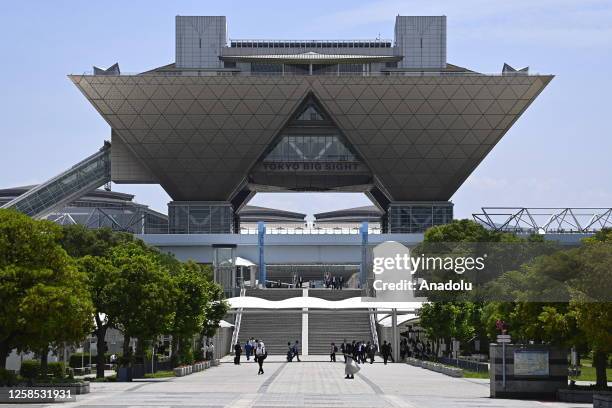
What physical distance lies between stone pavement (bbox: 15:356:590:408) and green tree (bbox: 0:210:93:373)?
2295 mm

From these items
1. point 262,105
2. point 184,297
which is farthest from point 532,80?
point 184,297

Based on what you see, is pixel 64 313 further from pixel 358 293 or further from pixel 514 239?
pixel 358 293

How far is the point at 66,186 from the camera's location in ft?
374

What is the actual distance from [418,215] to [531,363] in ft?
280

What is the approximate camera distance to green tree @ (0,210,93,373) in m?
33.9

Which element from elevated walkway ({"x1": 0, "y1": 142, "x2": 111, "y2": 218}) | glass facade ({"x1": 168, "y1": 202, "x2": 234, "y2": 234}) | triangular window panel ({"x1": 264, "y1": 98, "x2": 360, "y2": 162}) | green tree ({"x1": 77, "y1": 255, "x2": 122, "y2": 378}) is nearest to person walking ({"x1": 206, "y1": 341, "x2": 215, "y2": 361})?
green tree ({"x1": 77, "y1": 255, "x2": 122, "y2": 378})

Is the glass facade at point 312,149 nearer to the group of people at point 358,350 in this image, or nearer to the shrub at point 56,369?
the group of people at point 358,350

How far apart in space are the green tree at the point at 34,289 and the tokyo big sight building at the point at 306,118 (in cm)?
7436

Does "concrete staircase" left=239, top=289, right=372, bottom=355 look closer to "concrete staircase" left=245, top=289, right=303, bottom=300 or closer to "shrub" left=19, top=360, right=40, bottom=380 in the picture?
"concrete staircase" left=245, top=289, right=303, bottom=300

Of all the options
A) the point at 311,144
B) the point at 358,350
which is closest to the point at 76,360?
the point at 358,350

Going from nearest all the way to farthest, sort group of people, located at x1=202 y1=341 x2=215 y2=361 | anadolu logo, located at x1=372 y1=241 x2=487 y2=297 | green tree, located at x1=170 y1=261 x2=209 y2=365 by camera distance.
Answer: green tree, located at x1=170 y1=261 x2=209 y2=365
group of people, located at x1=202 y1=341 x2=215 y2=361
anadolu logo, located at x1=372 y1=241 x2=487 y2=297

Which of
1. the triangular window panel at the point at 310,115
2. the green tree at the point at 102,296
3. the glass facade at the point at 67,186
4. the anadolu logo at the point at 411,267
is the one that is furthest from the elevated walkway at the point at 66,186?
the green tree at the point at 102,296

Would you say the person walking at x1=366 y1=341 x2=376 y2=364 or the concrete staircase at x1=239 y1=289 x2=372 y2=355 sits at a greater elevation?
the concrete staircase at x1=239 y1=289 x2=372 y2=355

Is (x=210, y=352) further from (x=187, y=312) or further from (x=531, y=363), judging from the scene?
(x=531, y=363)
